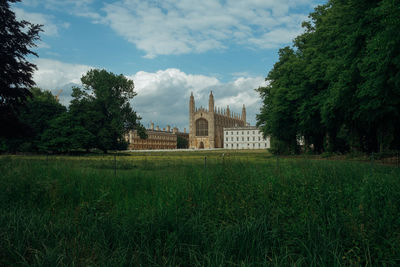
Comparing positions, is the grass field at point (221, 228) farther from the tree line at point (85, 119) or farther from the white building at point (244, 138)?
the white building at point (244, 138)

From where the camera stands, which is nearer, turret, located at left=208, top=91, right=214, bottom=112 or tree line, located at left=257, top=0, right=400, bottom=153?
tree line, located at left=257, top=0, right=400, bottom=153

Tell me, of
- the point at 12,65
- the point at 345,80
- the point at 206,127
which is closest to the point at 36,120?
the point at 12,65

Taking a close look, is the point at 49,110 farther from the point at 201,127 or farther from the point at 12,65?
the point at 201,127

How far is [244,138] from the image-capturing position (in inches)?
5128

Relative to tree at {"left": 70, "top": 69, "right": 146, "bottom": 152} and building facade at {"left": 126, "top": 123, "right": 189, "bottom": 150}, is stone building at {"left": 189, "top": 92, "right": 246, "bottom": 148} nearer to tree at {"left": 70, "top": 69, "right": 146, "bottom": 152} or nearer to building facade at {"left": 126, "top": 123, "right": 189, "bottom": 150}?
building facade at {"left": 126, "top": 123, "right": 189, "bottom": 150}

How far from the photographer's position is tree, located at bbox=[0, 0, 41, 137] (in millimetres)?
20828

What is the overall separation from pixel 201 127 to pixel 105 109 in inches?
3389

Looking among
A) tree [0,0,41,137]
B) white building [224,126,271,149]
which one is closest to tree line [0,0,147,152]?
tree [0,0,41,137]

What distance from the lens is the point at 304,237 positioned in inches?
191

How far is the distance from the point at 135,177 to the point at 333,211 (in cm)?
692

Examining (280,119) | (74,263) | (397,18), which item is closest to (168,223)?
(74,263)

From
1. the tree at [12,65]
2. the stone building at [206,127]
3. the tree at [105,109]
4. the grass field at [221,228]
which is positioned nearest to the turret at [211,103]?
the stone building at [206,127]

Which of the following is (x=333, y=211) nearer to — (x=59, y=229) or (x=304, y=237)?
(x=304, y=237)

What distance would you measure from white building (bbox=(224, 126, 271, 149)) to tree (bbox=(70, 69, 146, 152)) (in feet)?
259
